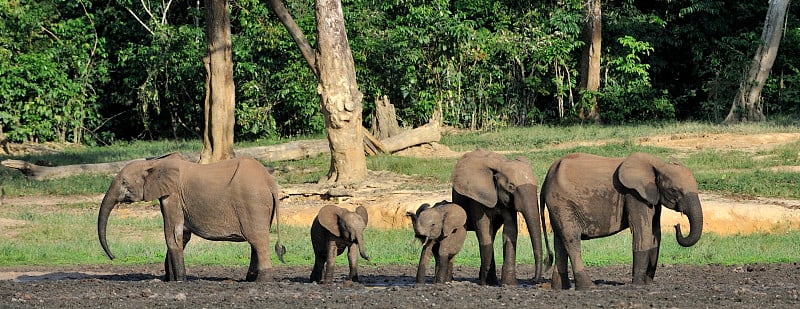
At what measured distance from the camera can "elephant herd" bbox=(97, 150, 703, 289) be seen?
45.0ft

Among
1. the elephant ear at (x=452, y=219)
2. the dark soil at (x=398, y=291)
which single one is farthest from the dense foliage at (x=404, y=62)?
the elephant ear at (x=452, y=219)

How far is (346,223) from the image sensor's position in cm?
1429

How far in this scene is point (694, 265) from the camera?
16016 mm

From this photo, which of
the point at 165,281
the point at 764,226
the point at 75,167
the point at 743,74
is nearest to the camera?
the point at 165,281

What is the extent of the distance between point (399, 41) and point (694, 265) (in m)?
17.8

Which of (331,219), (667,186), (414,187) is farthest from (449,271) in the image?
(414,187)

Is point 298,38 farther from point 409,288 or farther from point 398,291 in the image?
point 398,291

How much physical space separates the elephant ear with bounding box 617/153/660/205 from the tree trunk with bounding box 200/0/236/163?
43.3 feet

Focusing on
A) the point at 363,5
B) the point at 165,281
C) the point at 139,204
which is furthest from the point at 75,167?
the point at 165,281

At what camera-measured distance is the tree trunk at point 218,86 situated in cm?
2527

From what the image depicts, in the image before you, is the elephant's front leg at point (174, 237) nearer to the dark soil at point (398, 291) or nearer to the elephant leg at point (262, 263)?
the dark soil at point (398, 291)

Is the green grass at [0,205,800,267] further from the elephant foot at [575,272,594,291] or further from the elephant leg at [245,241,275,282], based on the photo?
the elephant foot at [575,272,594,291]

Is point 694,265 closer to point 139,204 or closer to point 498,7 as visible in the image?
point 139,204

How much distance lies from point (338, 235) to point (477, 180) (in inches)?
66.4
